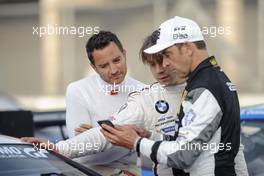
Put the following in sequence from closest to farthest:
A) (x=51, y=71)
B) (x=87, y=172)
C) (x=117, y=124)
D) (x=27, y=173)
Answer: (x=27, y=173) < (x=87, y=172) < (x=117, y=124) < (x=51, y=71)

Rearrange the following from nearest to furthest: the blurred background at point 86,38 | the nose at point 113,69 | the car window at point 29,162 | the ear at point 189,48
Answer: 1. the car window at point 29,162
2. the ear at point 189,48
3. the nose at point 113,69
4. the blurred background at point 86,38

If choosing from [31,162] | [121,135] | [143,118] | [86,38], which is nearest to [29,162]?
[31,162]

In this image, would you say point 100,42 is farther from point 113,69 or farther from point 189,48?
point 189,48

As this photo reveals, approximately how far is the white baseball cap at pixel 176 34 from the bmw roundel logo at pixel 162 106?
0.34m

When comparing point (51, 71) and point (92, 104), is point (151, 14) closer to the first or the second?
point (51, 71)

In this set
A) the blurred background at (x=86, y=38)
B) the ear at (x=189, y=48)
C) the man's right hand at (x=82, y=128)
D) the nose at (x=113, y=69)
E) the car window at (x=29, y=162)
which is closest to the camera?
the car window at (x=29, y=162)

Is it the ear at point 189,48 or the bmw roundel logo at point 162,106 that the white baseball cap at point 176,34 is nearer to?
the ear at point 189,48

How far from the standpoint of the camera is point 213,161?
2.96 meters

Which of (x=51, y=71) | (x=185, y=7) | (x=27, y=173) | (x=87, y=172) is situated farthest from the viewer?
(x=51, y=71)

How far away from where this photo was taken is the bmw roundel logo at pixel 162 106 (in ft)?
10.8

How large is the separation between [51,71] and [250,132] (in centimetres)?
1515

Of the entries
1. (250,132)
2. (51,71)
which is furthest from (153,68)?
(51,71)

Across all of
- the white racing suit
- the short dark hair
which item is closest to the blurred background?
the short dark hair

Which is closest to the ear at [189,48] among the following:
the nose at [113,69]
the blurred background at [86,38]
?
the nose at [113,69]
